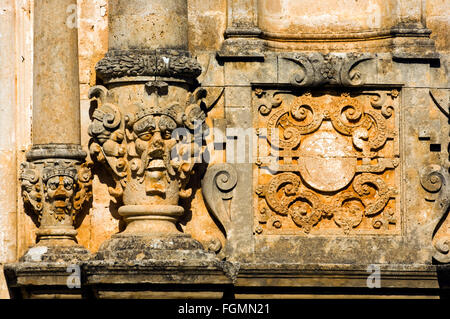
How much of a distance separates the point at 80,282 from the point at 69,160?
101cm

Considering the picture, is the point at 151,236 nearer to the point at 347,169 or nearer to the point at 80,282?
the point at 80,282

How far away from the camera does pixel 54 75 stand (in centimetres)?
1325

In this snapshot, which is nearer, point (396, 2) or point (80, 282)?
point (80, 282)

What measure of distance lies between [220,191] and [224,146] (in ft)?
1.28

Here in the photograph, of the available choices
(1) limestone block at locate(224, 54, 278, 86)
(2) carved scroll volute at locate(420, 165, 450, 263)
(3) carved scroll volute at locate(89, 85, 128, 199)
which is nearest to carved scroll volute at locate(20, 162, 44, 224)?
(3) carved scroll volute at locate(89, 85, 128, 199)

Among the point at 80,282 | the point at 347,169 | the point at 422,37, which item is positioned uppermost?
the point at 422,37

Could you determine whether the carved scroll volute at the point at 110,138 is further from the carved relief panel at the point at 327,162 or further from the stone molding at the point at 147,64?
the carved relief panel at the point at 327,162

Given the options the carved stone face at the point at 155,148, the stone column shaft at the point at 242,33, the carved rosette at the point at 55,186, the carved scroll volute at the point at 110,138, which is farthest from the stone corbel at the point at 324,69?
the carved rosette at the point at 55,186

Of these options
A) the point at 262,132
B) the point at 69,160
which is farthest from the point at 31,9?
the point at 262,132

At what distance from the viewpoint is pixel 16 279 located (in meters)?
13.2

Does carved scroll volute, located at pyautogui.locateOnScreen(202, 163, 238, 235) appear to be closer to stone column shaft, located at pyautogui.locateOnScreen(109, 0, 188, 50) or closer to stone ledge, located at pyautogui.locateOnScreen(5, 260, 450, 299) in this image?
stone ledge, located at pyautogui.locateOnScreen(5, 260, 450, 299)

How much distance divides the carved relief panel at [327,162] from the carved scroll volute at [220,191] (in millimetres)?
258

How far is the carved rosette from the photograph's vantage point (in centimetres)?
1312

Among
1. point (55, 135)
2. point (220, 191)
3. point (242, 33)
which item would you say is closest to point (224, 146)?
point (220, 191)
